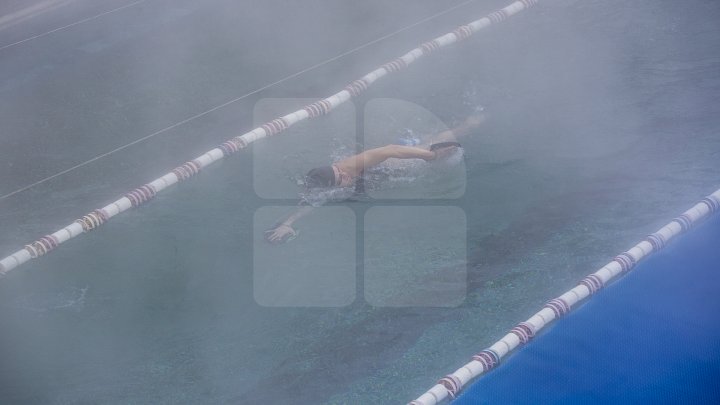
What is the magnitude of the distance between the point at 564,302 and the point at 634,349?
637 mm

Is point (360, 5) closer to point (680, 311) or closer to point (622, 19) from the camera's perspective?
point (622, 19)

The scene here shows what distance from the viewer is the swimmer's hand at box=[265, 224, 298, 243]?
20.6 ft

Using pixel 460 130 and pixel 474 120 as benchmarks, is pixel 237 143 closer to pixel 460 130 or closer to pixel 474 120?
pixel 460 130

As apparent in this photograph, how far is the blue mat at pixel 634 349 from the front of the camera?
4586mm

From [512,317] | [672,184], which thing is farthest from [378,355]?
[672,184]

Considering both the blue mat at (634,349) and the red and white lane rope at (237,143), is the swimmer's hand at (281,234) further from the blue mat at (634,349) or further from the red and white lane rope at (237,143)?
the blue mat at (634,349)

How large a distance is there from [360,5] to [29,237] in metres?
5.60

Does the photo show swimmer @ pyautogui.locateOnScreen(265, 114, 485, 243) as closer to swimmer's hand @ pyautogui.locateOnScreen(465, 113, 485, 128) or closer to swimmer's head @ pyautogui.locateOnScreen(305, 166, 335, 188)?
swimmer's head @ pyautogui.locateOnScreen(305, 166, 335, 188)

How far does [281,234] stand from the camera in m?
6.31

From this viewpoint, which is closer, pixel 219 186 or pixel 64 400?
pixel 64 400

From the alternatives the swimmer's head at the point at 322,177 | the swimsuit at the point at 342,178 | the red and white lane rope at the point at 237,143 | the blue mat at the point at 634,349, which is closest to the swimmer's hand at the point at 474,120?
the red and white lane rope at the point at 237,143

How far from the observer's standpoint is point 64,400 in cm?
492

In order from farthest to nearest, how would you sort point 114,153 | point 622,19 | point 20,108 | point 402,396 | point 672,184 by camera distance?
point 622,19, point 20,108, point 114,153, point 672,184, point 402,396

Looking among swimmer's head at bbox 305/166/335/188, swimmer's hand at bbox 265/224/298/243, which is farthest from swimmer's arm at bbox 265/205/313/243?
swimmer's head at bbox 305/166/335/188
